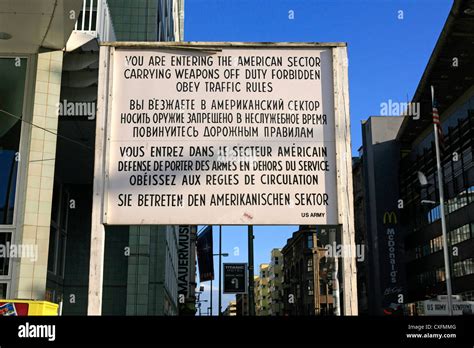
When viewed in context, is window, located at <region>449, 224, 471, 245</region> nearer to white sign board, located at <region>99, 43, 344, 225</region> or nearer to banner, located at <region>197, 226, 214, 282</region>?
banner, located at <region>197, 226, 214, 282</region>

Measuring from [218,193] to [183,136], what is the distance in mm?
913

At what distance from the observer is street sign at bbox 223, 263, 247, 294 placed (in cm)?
2022

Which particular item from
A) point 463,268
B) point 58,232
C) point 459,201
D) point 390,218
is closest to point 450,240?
point 463,268

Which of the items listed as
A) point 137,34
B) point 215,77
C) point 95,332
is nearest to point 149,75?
point 215,77

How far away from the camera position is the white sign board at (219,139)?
285 inches

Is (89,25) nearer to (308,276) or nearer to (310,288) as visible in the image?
(310,288)

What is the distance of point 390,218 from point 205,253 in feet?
163

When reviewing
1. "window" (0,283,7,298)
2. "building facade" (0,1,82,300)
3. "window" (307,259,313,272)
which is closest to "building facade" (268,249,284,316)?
"window" (307,259,313,272)

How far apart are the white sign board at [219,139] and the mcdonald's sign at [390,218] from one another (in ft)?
254

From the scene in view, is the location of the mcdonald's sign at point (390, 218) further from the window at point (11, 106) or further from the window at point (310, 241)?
the window at point (11, 106)

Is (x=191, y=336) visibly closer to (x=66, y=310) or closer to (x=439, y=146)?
(x=66, y=310)

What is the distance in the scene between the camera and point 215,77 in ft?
24.8

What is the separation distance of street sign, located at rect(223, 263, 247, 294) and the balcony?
957cm

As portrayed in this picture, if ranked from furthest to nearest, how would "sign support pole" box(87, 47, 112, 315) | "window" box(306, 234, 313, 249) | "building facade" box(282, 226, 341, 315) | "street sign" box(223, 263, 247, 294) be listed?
"window" box(306, 234, 313, 249) → "building facade" box(282, 226, 341, 315) → "street sign" box(223, 263, 247, 294) → "sign support pole" box(87, 47, 112, 315)
